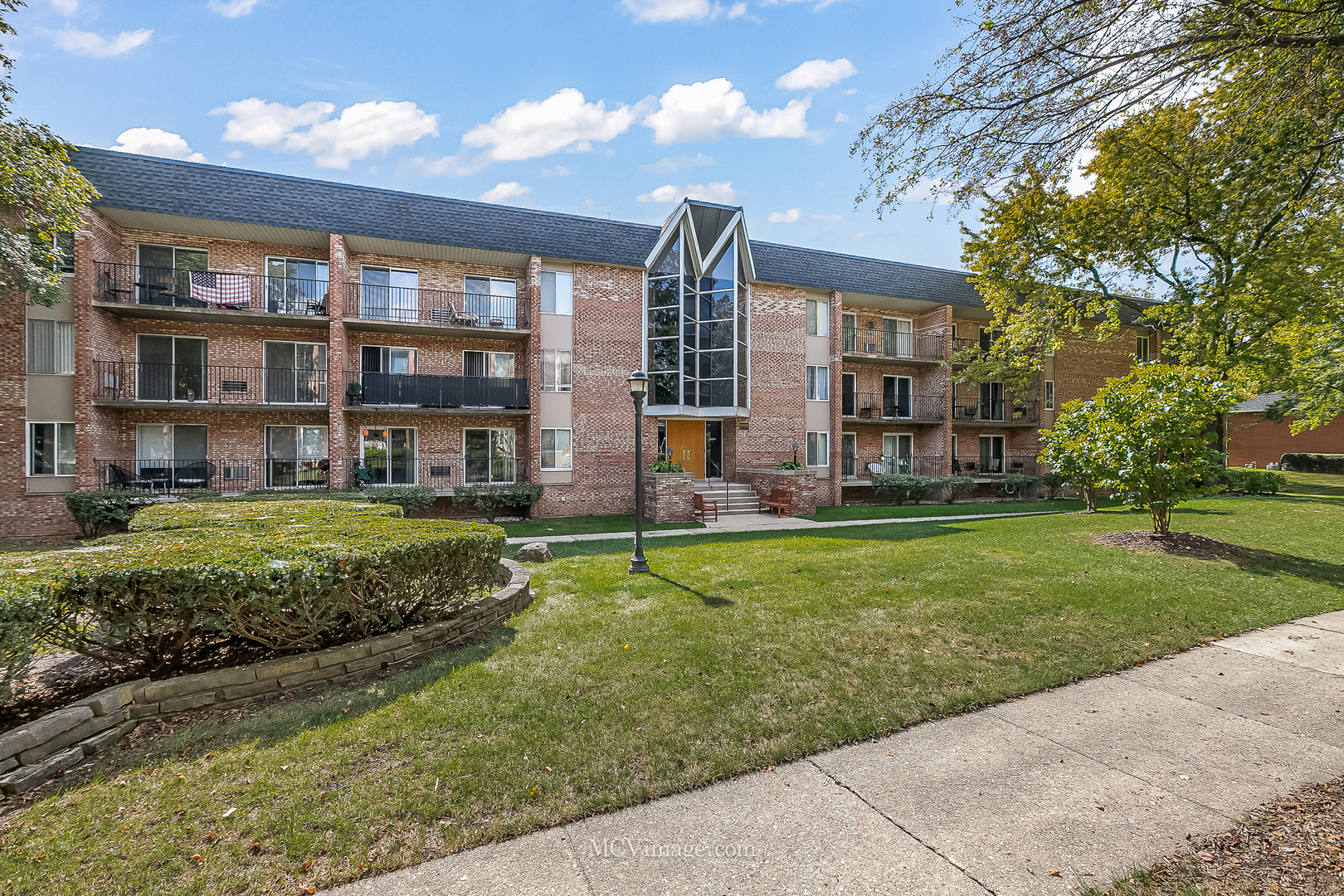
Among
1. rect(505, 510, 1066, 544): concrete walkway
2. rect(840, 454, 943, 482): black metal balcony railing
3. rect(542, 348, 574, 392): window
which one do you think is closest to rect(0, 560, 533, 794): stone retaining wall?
rect(505, 510, 1066, 544): concrete walkway

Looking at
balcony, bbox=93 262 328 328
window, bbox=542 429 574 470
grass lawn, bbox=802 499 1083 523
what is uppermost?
balcony, bbox=93 262 328 328

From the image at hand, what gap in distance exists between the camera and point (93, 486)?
13.2m

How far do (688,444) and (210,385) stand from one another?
48.2 ft

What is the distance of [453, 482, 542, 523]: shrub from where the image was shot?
51.9ft

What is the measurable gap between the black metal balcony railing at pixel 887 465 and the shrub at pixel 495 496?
40.2 ft

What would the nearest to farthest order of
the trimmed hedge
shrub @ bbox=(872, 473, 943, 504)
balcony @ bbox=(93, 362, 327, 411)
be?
the trimmed hedge
balcony @ bbox=(93, 362, 327, 411)
shrub @ bbox=(872, 473, 943, 504)

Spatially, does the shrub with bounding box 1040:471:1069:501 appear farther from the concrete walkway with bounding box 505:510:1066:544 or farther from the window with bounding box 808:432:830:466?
the window with bounding box 808:432:830:466

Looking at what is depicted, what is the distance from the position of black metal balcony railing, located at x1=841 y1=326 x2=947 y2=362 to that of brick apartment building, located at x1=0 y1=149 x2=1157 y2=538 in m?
0.18

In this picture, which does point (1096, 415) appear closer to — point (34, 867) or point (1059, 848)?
point (1059, 848)

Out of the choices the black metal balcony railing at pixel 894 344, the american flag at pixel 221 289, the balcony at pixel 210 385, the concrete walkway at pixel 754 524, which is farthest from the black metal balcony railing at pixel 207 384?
the black metal balcony railing at pixel 894 344

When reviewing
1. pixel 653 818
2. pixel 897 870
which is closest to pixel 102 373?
pixel 653 818

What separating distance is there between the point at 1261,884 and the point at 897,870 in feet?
5.36

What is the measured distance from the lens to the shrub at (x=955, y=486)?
70.4 feet

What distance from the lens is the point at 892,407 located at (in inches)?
891
